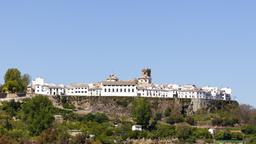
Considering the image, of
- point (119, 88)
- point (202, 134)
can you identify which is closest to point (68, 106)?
point (119, 88)

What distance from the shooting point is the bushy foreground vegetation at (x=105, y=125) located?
4528cm

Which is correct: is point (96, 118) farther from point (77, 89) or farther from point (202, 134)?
point (77, 89)

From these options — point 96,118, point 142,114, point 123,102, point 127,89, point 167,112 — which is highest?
point 127,89

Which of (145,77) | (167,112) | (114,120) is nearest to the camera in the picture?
(114,120)

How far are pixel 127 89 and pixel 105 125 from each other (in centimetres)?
1414

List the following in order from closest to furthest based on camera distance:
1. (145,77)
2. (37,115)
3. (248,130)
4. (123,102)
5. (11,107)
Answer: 1. (37,115)
2. (11,107)
3. (248,130)
4. (123,102)
5. (145,77)

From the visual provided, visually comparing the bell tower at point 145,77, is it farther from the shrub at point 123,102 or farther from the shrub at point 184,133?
the shrub at point 184,133

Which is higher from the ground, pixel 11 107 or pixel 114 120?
pixel 11 107

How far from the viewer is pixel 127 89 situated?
216 ft

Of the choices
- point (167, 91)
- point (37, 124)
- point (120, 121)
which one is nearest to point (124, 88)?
point (167, 91)

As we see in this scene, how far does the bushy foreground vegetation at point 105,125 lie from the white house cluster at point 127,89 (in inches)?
215

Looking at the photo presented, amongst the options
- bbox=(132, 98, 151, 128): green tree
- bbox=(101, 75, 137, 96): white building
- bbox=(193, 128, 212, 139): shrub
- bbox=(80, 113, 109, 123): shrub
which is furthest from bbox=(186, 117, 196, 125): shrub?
bbox=(101, 75, 137, 96): white building

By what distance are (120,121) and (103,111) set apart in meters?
4.67

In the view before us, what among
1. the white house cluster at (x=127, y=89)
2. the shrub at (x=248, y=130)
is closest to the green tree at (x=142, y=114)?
the shrub at (x=248, y=130)
